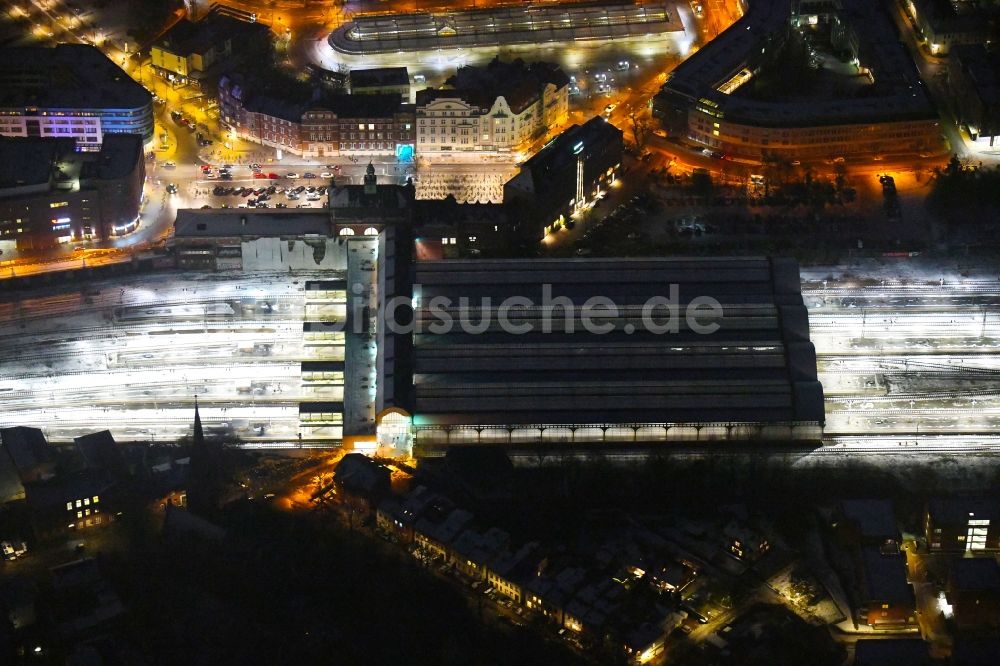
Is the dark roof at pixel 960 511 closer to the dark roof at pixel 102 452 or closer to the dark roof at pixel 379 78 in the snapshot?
the dark roof at pixel 102 452

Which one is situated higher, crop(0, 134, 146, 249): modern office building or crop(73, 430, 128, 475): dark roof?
crop(0, 134, 146, 249): modern office building

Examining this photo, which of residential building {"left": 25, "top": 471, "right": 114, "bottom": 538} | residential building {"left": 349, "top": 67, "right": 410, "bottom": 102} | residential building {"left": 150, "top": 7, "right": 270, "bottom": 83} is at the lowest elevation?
residential building {"left": 25, "top": 471, "right": 114, "bottom": 538}

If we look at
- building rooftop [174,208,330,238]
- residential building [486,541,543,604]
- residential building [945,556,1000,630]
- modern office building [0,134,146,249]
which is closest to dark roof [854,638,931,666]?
residential building [945,556,1000,630]

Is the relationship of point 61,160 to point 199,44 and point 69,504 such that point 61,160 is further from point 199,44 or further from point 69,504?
point 69,504

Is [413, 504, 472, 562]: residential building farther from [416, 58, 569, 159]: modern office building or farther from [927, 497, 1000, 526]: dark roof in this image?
[416, 58, 569, 159]: modern office building

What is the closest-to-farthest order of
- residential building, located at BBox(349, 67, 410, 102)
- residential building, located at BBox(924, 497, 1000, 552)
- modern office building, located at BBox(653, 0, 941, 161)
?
residential building, located at BBox(924, 497, 1000, 552) → modern office building, located at BBox(653, 0, 941, 161) → residential building, located at BBox(349, 67, 410, 102)

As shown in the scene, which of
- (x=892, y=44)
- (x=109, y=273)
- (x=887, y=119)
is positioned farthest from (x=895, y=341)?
(x=109, y=273)
